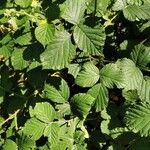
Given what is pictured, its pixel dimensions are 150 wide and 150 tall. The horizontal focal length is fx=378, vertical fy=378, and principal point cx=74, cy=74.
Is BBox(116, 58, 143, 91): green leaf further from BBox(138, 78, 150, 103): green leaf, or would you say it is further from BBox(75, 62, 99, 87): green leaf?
BBox(75, 62, 99, 87): green leaf

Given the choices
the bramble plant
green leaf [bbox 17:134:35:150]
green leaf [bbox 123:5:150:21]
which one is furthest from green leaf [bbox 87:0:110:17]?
green leaf [bbox 17:134:35:150]

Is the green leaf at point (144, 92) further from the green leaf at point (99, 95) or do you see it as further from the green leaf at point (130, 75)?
the green leaf at point (99, 95)

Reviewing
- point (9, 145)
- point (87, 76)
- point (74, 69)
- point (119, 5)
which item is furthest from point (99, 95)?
point (9, 145)

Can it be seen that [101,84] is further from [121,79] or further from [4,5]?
[4,5]

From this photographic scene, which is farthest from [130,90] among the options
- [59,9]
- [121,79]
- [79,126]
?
[59,9]

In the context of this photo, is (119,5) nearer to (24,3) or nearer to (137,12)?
(137,12)

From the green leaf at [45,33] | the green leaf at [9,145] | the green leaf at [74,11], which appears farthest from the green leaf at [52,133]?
the green leaf at [74,11]
